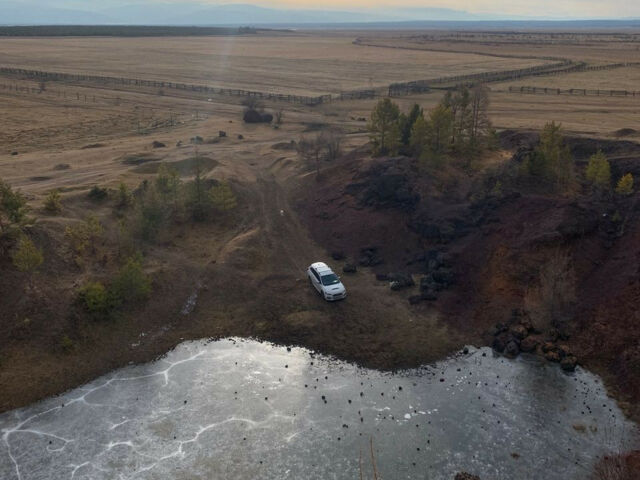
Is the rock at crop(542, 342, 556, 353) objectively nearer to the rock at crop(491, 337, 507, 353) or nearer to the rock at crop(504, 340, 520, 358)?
the rock at crop(504, 340, 520, 358)

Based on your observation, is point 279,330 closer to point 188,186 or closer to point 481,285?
point 481,285

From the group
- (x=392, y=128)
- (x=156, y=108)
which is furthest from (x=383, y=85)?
(x=392, y=128)

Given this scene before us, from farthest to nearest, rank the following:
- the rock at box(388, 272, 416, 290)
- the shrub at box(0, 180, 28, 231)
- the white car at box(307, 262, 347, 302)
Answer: the rock at box(388, 272, 416, 290) < the white car at box(307, 262, 347, 302) < the shrub at box(0, 180, 28, 231)

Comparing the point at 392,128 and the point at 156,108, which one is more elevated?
the point at 392,128

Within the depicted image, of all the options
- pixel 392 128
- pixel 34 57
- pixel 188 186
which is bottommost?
pixel 34 57

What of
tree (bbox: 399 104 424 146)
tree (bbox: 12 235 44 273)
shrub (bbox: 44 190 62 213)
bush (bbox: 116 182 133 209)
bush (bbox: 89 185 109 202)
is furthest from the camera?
tree (bbox: 399 104 424 146)

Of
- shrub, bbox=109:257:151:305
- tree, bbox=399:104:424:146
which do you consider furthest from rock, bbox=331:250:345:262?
tree, bbox=399:104:424:146

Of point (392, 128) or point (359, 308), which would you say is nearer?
point (359, 308)

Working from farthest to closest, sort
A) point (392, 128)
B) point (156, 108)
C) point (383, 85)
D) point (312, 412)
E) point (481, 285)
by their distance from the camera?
point (383, 85) < point (156, 108) < point (392, 128) < point (481, 285) < point (312, 412)
